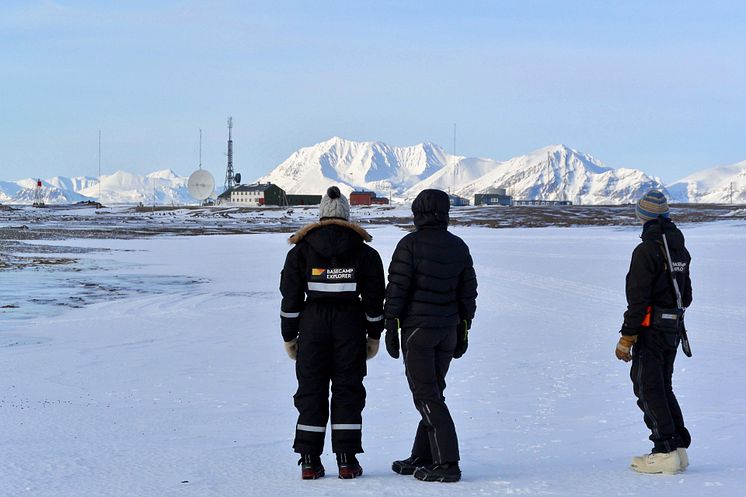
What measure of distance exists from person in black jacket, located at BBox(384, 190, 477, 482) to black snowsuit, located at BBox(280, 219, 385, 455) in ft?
0.71

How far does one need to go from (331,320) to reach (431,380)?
804mm

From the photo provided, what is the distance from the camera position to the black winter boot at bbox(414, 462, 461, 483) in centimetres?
580

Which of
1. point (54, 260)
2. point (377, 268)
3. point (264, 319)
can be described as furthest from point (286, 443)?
point (54, 260)

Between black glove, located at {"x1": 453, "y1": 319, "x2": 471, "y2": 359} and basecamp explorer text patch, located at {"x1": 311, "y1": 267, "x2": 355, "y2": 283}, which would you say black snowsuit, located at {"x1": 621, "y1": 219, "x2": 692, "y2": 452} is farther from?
basecamp explorer text patch, located at {"x1": 311, "y1": 267, "x2": 355, "y2": 283}

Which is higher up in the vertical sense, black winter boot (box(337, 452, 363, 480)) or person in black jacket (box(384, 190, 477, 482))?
person in black jacket (box(384, 190, 477, 482))

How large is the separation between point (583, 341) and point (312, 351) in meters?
7.16

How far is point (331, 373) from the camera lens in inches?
242

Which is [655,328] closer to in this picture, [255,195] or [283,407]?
[283,407]

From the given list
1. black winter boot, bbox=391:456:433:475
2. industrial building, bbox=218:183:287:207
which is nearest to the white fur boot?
black winter boot, bbox=391:456:433:475

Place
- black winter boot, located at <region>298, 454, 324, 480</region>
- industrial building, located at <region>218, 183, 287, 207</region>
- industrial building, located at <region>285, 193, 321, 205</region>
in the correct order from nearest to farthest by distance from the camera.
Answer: black winter boot, located at <region>298, 454, 324, 480</region>
industrial building, located at <region>218, 183, 287, 207</region>
industrial building, located at <region>285, 193, 321, 205</region>

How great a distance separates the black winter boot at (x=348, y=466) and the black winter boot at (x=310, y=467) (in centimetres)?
14

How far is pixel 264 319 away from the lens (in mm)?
14922

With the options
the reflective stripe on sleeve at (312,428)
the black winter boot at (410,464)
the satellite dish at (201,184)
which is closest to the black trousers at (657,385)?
the black winter boot at (410,464)

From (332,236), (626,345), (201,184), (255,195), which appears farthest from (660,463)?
(255,195)
